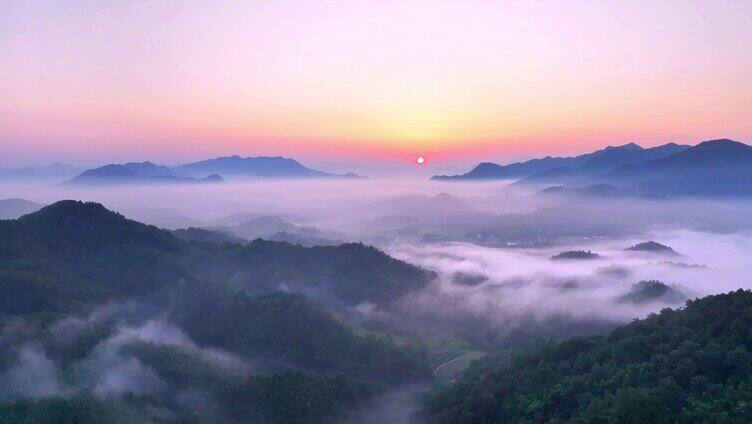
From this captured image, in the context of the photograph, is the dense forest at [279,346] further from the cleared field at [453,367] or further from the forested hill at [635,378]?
the cleared field at [453,367]

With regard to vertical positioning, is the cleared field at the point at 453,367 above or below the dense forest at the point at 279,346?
below

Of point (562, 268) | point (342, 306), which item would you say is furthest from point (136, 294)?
point (562, 268)

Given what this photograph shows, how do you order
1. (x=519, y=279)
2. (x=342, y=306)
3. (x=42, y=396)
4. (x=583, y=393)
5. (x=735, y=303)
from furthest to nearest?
(x=519, y=279) → (x=342, y=306) → (x=42, y=396) → (x=735, y=303) → (x=583, y=393)

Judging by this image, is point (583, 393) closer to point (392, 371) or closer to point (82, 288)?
point (392, 371)

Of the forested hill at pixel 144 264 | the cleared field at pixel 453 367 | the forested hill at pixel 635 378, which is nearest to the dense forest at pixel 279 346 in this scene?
the forested hill at pixel 635 378

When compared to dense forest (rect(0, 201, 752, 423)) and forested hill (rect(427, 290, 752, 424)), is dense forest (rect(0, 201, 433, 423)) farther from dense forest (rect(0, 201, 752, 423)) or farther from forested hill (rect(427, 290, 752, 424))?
forested hill (rect(427, 290, 752, 424))

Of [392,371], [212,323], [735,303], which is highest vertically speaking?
[735,303]

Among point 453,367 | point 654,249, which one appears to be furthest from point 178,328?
point 654,249
